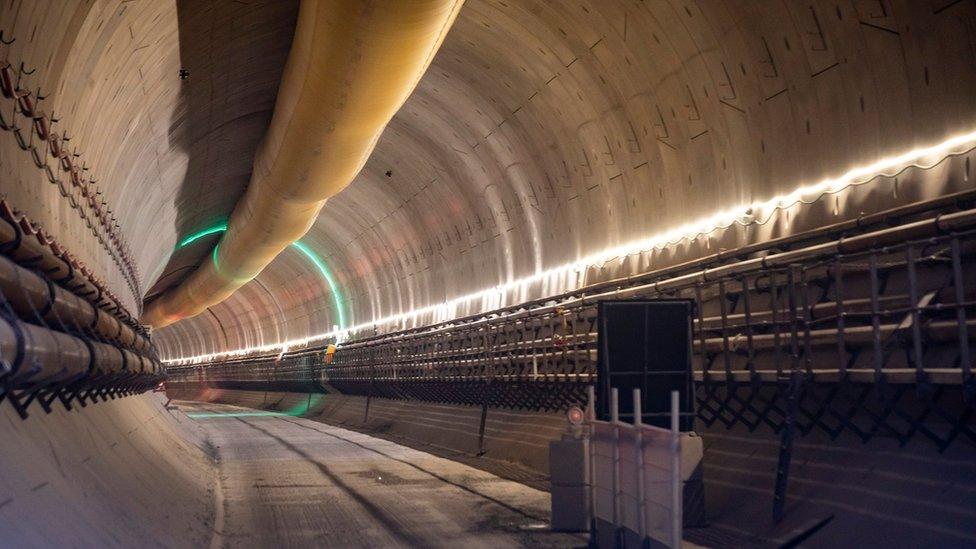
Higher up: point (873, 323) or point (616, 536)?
point (873, 323)

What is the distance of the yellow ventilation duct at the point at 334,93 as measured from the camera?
11.0m

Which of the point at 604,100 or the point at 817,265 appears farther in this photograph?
the point at 604,100

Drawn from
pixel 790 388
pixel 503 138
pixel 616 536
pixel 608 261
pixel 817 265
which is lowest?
pixel 616 536

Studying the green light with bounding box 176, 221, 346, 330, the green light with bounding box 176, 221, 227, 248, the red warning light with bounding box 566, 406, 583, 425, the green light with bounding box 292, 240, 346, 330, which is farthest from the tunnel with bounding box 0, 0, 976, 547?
the green light with bounding box 292, 240, 346, 330

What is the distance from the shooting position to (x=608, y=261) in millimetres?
19125

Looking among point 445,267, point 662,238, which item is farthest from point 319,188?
point 445,267

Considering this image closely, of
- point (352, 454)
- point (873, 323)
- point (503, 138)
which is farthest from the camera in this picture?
point (352, 454)

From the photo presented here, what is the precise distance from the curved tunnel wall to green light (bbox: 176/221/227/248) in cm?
720

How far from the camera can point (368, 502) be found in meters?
14.9

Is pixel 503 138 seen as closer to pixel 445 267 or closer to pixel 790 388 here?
pixel 445 267

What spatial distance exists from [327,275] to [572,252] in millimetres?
20931

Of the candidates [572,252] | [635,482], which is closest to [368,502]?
[635,482]

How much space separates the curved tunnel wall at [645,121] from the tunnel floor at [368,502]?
4.47 meters

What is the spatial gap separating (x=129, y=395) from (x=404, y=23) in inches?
379
